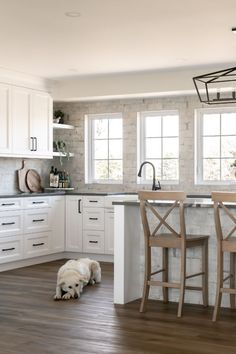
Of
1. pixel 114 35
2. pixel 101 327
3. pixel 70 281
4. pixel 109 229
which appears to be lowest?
pixel 101 327

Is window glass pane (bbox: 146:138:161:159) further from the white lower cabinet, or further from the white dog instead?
the white dog

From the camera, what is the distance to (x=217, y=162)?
836 centimetres

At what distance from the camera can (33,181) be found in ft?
29.0

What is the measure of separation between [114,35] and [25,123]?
2567 mm

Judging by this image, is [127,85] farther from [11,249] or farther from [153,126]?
[11,249]

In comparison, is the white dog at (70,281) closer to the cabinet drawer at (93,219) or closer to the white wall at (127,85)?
the cabinet drawer at (93,219)

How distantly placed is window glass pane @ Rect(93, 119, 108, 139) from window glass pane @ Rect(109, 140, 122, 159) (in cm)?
15

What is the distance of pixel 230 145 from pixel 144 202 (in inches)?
128

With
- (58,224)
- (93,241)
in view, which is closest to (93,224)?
(93,241)

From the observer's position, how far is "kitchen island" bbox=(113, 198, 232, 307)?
553 cm

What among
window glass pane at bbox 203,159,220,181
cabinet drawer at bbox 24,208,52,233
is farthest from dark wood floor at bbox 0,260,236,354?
window glass pane at bbox 203,159,220,181

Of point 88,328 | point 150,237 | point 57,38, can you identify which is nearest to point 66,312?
point 88,328

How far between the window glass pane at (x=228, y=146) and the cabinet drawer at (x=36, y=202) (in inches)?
96.3

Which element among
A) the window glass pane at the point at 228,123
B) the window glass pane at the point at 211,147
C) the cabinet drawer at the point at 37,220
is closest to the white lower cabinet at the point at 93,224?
the cabinet drawer at the point at 37,220
